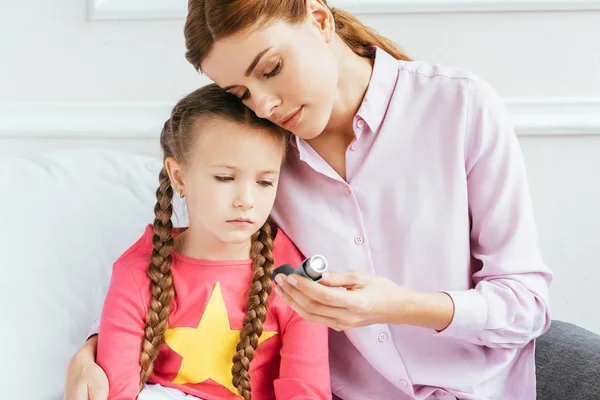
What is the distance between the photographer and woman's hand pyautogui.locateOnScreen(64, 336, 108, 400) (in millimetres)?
1168

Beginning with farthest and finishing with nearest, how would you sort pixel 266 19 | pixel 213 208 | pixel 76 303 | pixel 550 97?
pixel 550 97 < pixel 76 303 < pixel 213 208 < pixel 266 19

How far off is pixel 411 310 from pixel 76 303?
25.8 inches

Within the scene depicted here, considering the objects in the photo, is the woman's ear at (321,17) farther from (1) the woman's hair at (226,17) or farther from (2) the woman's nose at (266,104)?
(2) the woman's nose at (266,104)

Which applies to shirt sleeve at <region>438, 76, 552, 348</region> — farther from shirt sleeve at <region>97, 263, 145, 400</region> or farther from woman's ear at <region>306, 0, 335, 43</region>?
shirt sleeve at <region>97, 263, 145, 400</region>

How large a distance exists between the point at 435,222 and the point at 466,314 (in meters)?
0.17

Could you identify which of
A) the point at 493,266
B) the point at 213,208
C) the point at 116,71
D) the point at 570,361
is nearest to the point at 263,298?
the point at 213,208

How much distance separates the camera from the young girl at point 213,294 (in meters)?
1.21

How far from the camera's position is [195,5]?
1.15 meters

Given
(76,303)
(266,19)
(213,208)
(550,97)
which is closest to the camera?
(266,19)

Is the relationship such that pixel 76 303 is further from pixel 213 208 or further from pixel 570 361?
pixel 570 361

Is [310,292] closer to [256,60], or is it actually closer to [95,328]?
[256,60]

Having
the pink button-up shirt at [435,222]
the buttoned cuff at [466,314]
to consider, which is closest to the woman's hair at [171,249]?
the pink button-up shirt at [435,222]

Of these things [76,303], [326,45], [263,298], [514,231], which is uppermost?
[326,45]

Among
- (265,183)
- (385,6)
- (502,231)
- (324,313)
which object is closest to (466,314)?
(502,231)
